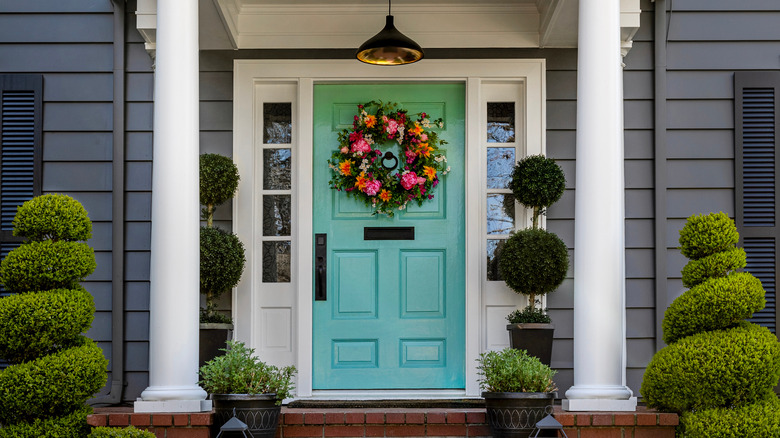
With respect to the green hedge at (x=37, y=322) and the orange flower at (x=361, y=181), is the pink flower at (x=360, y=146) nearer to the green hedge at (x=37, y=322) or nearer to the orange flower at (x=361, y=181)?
the orange flower at (x=361, y=181)

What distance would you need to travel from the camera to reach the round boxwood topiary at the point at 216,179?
4.72 metres

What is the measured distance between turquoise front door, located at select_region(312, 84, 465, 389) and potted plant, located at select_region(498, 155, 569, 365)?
15.5 inches

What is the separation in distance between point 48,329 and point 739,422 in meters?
2.97

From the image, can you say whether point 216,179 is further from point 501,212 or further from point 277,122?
point 501,212

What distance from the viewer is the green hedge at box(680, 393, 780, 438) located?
11.5 feet

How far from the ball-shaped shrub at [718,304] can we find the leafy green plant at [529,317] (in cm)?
101

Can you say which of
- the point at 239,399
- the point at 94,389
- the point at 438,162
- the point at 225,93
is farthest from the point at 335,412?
the point at 225,93

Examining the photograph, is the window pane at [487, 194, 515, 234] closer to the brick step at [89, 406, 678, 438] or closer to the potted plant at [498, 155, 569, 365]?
the potted plant at [498, 155, 569, 365]

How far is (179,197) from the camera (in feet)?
13.0

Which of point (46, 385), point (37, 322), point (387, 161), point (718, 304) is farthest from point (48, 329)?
point (718, 304)

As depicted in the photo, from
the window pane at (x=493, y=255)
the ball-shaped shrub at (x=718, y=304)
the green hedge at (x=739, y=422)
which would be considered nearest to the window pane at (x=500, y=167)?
the window pane at (x=493, y=255)

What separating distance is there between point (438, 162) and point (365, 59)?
0.80m

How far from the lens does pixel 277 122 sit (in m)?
5.16

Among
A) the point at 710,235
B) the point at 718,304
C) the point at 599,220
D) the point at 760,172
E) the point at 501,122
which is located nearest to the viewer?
the point at 718,304
